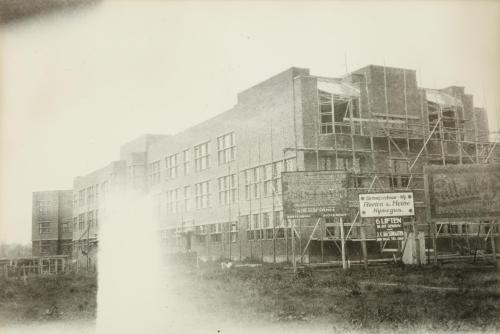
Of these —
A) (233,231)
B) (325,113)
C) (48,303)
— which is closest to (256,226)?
(233,231)

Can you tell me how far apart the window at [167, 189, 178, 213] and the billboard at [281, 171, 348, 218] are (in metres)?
22.6

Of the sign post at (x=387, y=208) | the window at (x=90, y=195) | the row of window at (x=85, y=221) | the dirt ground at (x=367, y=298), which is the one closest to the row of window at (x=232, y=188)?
the sign post at (x=387, y=208)

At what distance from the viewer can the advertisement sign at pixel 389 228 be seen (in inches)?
715

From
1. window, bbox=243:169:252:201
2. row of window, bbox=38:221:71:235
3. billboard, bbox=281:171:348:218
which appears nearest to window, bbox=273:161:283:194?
window, bbox=243:169:252:201

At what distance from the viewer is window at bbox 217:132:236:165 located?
32.7 m

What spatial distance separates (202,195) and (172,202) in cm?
521

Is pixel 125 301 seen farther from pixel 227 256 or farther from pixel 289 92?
pixel 227 256

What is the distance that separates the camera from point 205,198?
119ft

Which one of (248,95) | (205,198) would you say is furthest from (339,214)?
(205,198)

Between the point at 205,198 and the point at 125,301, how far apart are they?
23.3 meters

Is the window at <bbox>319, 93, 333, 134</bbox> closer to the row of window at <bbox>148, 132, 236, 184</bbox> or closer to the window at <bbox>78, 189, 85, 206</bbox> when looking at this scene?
the row of window at <bbox>148, 132, 236, 184</bbox>

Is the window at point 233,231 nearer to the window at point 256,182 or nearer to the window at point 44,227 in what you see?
the window at point 256,182

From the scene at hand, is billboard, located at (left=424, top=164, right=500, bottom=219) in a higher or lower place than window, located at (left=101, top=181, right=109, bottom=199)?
lower

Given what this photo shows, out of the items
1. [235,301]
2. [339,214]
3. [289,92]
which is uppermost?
[289,92]
